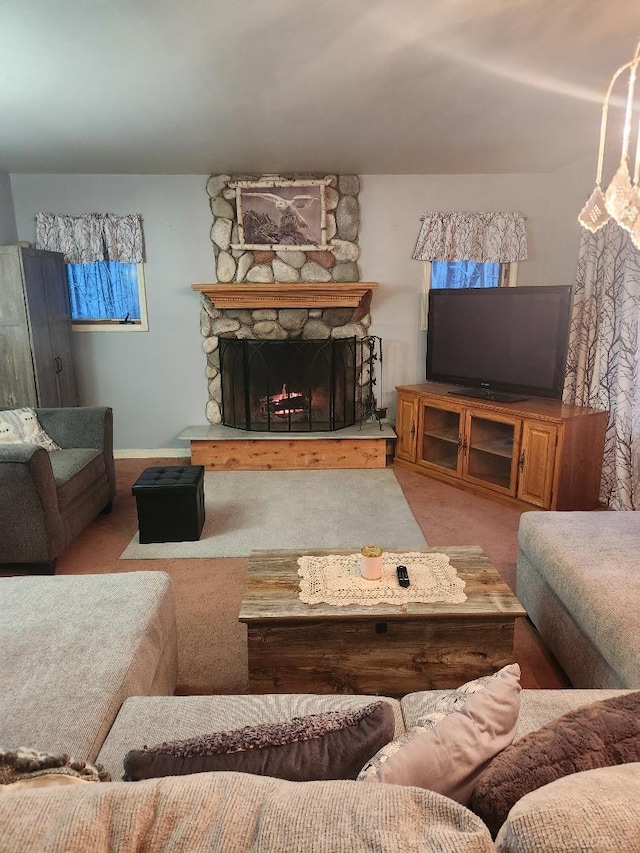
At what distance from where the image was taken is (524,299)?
12.7ft

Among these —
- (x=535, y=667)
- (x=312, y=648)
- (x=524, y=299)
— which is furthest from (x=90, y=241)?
(x=535, y=667)

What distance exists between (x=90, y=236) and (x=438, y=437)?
10.9 feet

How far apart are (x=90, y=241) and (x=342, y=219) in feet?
6.96

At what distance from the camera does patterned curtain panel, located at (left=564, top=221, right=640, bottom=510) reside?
11.5 ft

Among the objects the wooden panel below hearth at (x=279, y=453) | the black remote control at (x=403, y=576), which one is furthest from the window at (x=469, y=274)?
the black remote control at (x=403, y=576)

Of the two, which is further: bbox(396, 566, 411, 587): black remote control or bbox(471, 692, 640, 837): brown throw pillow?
bbox(396, 566, 411, 587): black remote control

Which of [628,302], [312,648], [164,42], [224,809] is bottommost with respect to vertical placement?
[312,648]

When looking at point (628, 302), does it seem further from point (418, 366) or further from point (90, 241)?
point (90, 241)

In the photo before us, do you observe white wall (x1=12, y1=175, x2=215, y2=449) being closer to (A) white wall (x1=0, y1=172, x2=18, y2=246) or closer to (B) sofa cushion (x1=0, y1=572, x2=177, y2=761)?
(A) white wall (x1=0, y1=172, x2=18, y2=246)

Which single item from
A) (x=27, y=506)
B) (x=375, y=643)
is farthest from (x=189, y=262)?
(x=375, y=643)

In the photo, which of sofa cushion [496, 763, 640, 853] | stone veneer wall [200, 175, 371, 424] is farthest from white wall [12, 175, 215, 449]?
sofa cushion [496, 763, 640, 853]

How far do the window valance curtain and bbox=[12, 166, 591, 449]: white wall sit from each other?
0.29 ft

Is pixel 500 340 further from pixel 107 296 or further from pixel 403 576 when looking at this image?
pixel 107 296

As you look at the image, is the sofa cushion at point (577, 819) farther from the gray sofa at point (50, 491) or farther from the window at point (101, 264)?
the window at point (101, 264)
